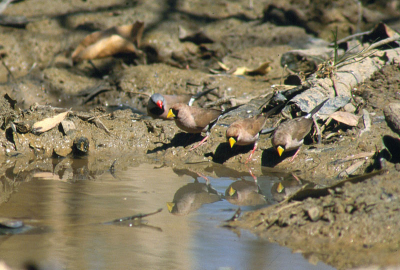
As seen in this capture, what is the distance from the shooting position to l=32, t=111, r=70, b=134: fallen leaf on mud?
19.0 feet

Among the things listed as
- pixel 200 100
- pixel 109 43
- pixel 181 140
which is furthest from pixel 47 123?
pixel 109 43

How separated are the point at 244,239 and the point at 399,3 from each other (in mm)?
8720

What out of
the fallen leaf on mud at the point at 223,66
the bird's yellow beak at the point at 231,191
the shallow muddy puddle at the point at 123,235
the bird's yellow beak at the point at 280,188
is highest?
the fallen leaf on mud at the point at 223,66

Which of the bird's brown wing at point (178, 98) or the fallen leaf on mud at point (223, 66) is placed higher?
the fallen leaf on mud at point (223, 66)

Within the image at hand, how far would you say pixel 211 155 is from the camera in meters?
5.73

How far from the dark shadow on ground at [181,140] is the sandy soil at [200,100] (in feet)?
0.09

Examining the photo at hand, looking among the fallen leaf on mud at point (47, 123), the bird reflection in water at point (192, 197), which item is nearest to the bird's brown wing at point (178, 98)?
the fallen leaf on mud at point (47, 123)

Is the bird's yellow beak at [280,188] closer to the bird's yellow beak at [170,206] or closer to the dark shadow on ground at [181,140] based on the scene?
the bird's yellow beak at [170,206]

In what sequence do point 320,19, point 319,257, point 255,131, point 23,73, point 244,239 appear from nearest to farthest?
point 319,257, point 244,239, point 255,131, point 23,73, point 320,19

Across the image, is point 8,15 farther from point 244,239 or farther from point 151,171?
point 244,239

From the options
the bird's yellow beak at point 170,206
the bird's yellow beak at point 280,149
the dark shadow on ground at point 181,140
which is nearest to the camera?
the bird's yellow beak at point 170,206

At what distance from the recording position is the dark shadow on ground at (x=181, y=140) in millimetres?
5976

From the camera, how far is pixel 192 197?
4.22 meters

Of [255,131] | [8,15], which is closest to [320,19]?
[255,131]
